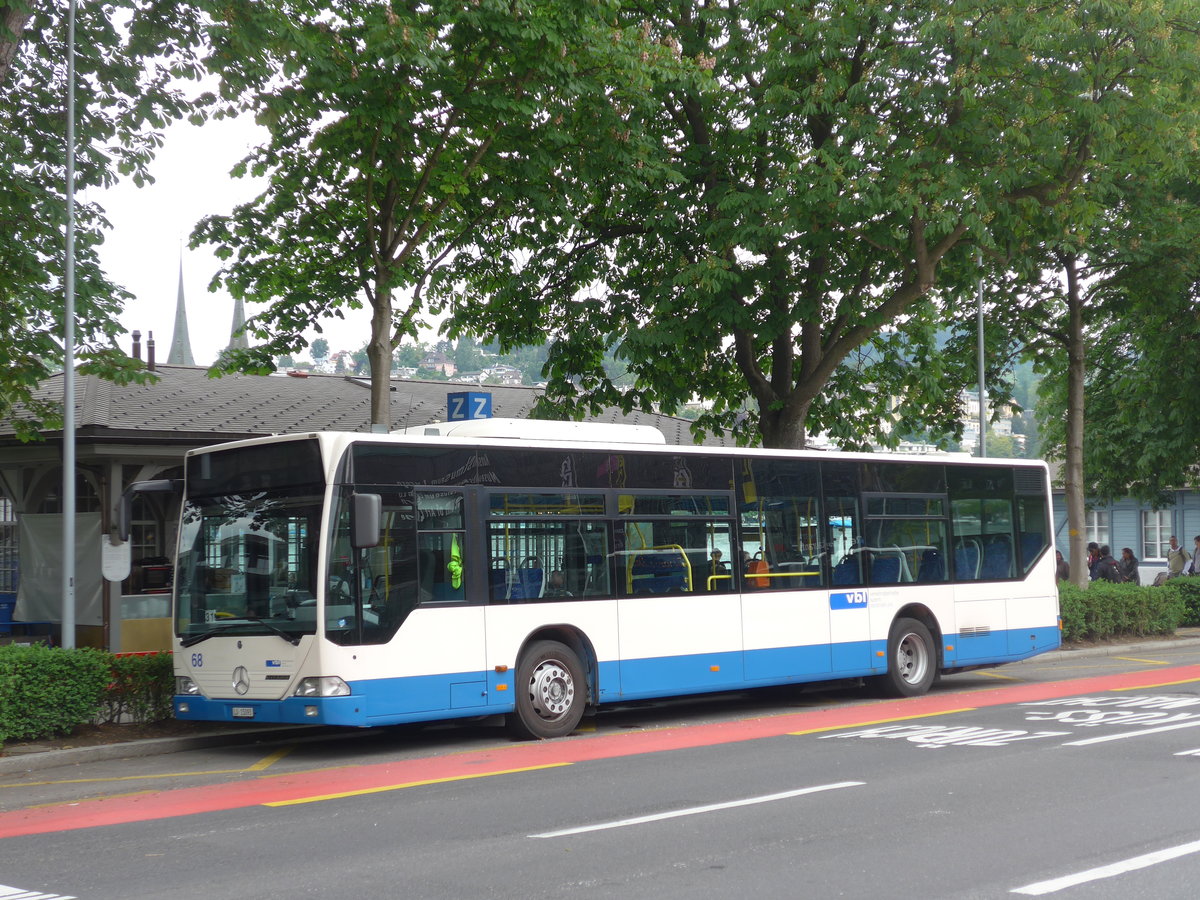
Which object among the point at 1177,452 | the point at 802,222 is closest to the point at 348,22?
the point at 802,222

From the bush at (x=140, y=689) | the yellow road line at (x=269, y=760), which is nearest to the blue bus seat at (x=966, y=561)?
the yellow road line at (x=269, y=760)

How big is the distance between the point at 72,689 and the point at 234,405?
1003 centimetres

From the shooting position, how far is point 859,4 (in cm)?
1839

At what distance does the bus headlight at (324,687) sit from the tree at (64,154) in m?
6.37

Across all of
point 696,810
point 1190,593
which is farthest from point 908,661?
point 1190,593

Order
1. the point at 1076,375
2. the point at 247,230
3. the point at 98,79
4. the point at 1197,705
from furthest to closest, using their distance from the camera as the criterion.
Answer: the point at 1076,375, the point at 247,230, the point at 98,79, the point at 1197,705

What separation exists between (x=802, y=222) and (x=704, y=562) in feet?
19.5

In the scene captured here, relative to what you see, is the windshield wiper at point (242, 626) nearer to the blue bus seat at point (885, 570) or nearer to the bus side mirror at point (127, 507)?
the bus side mirror at point (127, 507)

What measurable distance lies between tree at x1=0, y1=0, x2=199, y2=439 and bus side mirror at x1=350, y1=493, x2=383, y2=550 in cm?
617

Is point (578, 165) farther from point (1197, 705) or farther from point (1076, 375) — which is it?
point (1076, 375)

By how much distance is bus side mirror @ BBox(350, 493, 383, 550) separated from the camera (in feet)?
37.5

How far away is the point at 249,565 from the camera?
12266 mm

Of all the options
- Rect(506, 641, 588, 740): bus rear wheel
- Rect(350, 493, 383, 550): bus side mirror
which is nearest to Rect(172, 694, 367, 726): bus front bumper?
Rect(350, 493, 383, 550): bus side mirror

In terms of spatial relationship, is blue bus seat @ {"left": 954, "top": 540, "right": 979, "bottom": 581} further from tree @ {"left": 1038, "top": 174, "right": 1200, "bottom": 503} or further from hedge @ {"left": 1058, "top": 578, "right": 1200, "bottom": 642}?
tree @ {"left": 1038, "top": 174, "right": 1200, "bottom": 503}
